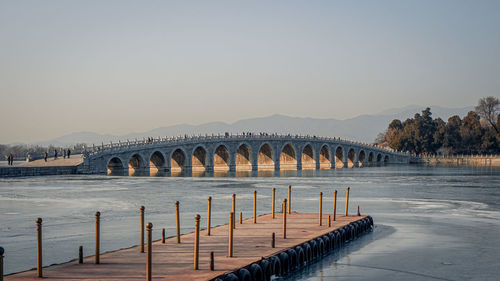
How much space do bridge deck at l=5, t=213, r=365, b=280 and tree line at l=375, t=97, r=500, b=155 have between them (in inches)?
→ 4825

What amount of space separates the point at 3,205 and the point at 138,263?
19.3 m

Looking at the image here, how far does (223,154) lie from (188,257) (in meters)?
87.3

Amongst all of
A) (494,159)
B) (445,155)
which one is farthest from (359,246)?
(445,155)

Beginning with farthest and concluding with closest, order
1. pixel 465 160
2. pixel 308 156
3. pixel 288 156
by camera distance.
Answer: pixel 465 160 < pixel 308 156 < pixel 288 156

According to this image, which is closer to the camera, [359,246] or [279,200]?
[359,246]

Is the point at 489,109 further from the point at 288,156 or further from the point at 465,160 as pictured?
the point at 288,156

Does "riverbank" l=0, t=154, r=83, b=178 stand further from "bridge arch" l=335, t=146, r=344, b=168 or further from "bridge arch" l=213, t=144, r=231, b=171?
"bridge arch" l=335, t=146, r=344, b=168

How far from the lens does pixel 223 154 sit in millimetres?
100062

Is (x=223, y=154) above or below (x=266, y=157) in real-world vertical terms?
above

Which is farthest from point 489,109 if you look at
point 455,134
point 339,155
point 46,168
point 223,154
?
point 46,168

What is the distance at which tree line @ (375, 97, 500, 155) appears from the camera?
5197 inches

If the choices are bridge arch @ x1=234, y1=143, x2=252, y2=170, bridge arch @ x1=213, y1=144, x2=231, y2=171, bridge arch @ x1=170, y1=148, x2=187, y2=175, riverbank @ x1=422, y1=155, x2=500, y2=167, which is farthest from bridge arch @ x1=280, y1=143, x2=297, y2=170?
riverbank @ x1=422, y1=155, x2=500, y2=167

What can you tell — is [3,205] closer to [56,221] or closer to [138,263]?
[56,221]

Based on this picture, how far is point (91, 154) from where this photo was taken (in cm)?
6431
